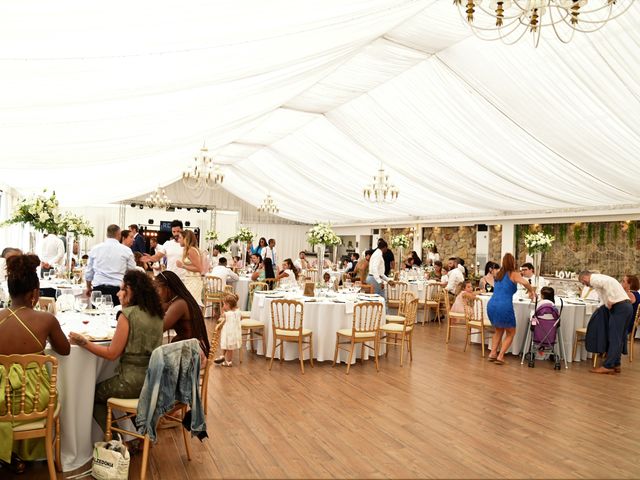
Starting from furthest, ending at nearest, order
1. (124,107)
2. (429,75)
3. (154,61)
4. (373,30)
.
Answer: (429,75), (373,30), (124,107), (154,61)

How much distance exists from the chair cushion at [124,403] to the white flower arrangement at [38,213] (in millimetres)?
Result: 3828

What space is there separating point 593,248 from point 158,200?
49.7 feet

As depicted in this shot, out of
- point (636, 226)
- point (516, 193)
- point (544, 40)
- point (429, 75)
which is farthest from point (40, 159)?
point (636, 226)

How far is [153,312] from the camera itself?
11.8 ft

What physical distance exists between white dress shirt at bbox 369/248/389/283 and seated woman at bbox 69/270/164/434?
683 centimetres

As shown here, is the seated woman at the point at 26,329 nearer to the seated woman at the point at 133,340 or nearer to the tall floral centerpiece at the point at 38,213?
the seated woman at the point at 133,340

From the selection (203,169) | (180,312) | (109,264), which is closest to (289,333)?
(109,264)

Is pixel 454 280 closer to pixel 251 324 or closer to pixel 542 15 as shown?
pixel 251 324

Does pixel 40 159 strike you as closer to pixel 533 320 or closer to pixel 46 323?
pixel 46 323

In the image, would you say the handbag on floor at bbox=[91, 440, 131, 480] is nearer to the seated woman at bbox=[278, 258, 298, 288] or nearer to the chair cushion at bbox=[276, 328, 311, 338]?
the chair cushion at bbox=[276, 328, 311, 338]

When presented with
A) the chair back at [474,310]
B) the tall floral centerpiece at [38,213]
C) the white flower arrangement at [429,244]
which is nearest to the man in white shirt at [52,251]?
the tall floral centerpiece at [38,213]

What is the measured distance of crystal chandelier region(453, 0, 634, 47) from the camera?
4.05 metres

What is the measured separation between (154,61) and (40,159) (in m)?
3.57

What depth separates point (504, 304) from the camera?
7.44 meters
